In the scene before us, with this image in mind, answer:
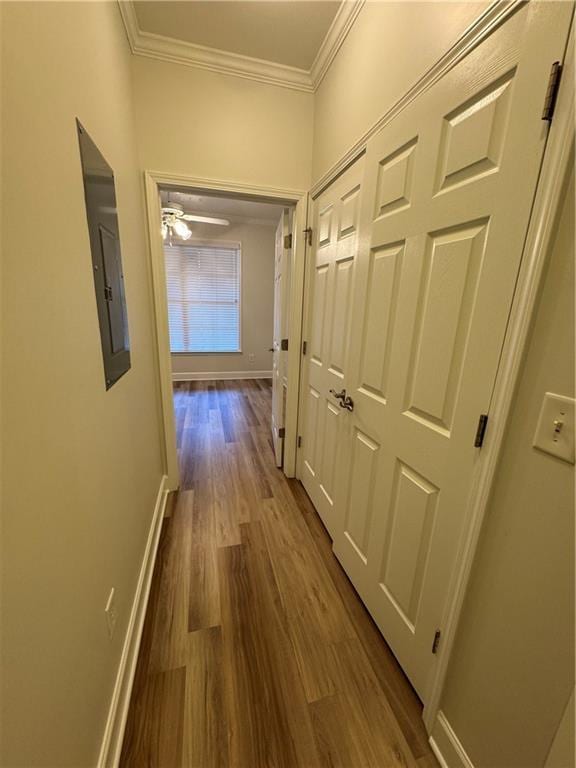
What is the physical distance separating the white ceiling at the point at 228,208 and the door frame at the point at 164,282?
2.36m

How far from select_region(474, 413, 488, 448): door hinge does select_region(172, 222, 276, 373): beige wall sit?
16.0 ft

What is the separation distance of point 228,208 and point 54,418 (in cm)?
467

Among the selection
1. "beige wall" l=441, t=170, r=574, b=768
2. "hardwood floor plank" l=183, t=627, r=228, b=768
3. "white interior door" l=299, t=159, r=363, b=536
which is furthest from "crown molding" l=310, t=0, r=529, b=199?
"hardwood floor plank" l=183, t=627, r=228, b=768

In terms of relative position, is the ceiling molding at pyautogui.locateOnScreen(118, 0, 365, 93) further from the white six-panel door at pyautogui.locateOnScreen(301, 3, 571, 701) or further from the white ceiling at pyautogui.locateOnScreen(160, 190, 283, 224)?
the white ceiling at pyautogui.locateOnScreen(160, 190, 283, 224)

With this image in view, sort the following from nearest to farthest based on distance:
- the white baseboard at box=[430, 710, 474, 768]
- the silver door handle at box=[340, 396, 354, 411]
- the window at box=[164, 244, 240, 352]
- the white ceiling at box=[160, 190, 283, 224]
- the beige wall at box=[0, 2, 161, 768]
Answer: the beige wall at box=[0, 2, 161, 768]
the white baseboard at box=[430, 710, 474, 768]
the silver door handle at box=[340, 396, 354, 411]
the white ceiling at box=[160, 190, 283, 224]
the window at box=[164, 244, 240, 352]

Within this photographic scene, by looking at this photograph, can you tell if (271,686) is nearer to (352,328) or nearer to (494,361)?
(494,361)

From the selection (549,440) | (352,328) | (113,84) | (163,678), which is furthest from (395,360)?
(113,84)

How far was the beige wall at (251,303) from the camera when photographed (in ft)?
16.5

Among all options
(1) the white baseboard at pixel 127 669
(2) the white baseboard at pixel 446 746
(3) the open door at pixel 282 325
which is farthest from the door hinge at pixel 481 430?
(3) the open door at pixel 282 325

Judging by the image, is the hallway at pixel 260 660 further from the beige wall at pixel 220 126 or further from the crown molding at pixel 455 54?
the beige wall at pixel 220 126

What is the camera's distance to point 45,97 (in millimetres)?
681

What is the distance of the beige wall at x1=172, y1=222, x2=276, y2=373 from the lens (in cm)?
504

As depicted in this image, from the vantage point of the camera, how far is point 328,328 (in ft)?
5.84

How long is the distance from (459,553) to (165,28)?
8.87 ft
